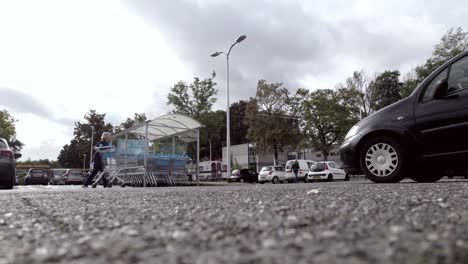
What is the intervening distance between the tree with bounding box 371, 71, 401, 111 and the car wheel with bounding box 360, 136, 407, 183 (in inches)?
1340

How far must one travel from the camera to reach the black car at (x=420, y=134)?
5727 mm

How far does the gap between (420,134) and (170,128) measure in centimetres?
1322

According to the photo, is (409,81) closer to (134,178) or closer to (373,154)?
(134,178)

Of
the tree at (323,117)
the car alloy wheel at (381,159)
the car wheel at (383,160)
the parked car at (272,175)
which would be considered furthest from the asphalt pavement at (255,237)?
the tree at (323,117)

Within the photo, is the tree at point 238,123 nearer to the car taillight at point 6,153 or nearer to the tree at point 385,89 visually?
the tree at point 385,89

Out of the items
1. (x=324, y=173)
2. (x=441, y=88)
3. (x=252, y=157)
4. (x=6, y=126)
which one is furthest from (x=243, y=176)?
(x=6, y=126)

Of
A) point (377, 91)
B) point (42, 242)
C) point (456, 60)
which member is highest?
point (377, 91)

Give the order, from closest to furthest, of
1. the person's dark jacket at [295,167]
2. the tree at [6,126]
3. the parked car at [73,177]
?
the person's dark jacket at [295,167] → the parked car at [73,177] → the tree at [6,126]

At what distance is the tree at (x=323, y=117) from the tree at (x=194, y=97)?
9.61 meters

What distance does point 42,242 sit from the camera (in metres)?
1.65

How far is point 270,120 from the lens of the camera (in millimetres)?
37344

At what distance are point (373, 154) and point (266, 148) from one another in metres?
31.7

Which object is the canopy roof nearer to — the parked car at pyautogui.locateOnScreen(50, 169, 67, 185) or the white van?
the white van

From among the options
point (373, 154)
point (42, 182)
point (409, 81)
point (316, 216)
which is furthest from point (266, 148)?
point (316, 216)
